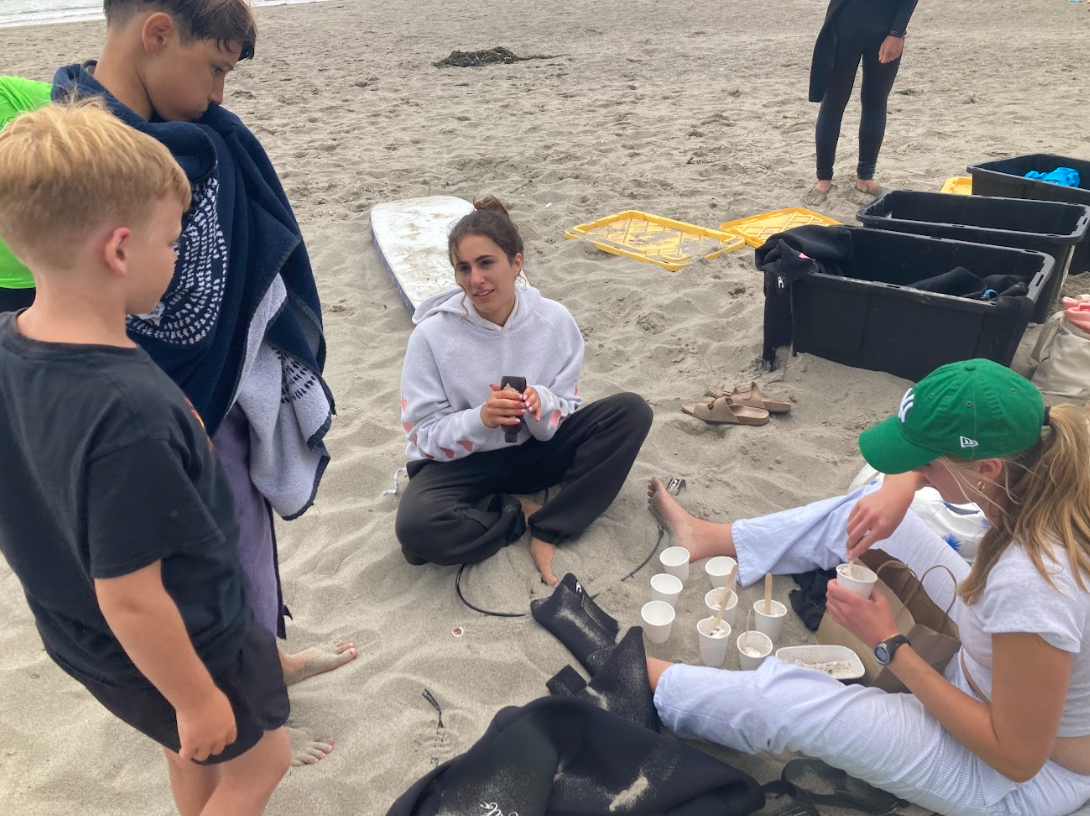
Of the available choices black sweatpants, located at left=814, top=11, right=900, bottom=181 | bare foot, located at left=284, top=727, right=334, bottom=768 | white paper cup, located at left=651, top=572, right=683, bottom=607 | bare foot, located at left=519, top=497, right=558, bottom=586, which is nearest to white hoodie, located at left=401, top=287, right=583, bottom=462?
bare foot, located at left=519, top=497, right=558, bottom=586

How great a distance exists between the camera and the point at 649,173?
6156 millimetres

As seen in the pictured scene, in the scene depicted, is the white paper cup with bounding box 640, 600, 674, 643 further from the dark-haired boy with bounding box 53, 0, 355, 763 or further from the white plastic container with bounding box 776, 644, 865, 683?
the dark-haired boy with bounding box 53, 0, 355, 763

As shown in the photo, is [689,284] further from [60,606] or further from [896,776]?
[60,606]

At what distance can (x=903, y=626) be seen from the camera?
2053mm

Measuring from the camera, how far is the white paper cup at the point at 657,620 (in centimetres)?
235

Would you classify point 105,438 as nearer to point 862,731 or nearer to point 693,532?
point 862,731

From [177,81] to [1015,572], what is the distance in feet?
6.16

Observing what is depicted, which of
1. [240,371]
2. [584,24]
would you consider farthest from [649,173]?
[584,24]

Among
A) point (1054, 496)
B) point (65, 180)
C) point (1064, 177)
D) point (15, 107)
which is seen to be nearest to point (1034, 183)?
point (1064, 177)

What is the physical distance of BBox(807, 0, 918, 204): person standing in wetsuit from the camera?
Answer: 5.08 metres

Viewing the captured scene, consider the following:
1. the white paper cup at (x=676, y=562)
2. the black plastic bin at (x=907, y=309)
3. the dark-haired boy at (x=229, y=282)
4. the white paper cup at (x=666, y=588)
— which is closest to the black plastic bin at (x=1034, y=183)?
the black plastic bin at (x=907, y=309)

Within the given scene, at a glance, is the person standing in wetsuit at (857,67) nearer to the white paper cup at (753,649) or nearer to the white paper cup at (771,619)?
the white paper cup at (771,619)

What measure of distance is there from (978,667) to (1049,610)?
12.4 inches

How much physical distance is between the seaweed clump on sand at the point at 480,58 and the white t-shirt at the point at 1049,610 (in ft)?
34.2
